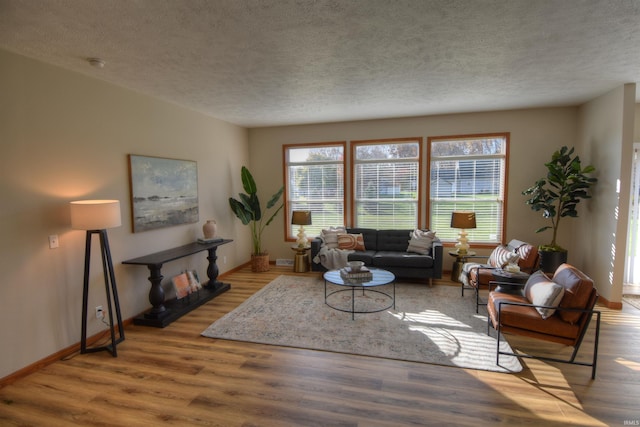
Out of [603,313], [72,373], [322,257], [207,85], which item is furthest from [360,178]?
[72,373]

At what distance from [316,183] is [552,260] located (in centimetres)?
397

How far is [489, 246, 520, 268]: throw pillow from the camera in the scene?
3.97m

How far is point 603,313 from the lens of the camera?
12.7 ft

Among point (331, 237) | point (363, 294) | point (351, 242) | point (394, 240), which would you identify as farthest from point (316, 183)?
point (363, 294)

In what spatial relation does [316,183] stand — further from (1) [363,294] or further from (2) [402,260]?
(1) [363,294]

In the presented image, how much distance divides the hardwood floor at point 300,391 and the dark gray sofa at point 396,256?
1782mm

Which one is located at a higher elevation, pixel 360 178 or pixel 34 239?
pixel 360 178

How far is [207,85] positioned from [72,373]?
3.07 meters

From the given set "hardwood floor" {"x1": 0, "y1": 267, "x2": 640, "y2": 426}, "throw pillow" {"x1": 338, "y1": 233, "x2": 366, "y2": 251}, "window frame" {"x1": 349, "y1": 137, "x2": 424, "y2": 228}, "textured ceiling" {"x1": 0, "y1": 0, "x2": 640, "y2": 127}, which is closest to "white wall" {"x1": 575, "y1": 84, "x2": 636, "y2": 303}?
"textured ceiling" {"x1": 0, "y1": 0, "x2": 640, "y2": 127}

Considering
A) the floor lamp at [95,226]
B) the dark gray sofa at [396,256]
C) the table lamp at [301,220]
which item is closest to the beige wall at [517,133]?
the dark gray sofa at [396,256]

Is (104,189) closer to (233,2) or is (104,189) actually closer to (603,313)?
(233,2)

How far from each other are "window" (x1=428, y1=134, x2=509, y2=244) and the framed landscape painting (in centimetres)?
397

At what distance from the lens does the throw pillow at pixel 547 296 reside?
2598mm

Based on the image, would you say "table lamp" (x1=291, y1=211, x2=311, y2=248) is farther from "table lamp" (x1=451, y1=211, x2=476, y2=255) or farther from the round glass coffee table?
"table lamp" (x1=451, y1=211, x2=476, y2=255)
